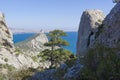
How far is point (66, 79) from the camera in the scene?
1919cm

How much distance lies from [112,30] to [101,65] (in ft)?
22.9

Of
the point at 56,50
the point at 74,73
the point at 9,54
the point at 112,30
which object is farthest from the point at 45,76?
the point at 9,54

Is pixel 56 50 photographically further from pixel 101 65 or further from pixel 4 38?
pixel 101 65

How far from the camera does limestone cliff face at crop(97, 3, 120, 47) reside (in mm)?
21141

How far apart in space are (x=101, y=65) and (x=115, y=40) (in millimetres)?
5396

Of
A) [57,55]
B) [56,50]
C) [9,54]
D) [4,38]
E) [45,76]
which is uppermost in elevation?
[45,76]

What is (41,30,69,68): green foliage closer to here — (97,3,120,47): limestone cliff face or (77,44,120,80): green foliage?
(97,3,120,47): limestone cliff face

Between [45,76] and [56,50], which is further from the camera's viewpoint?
[56,50]

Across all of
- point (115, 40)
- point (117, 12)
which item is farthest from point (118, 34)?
point (117, 12)

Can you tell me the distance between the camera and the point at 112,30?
73.5 feet

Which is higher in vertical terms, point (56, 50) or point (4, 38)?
point (4, 38)

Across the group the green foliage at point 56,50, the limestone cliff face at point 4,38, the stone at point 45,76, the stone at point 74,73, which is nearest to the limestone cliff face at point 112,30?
the stone at point 74,73

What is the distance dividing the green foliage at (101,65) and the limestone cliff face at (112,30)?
3.36 meters

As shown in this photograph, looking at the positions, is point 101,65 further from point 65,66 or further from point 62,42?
point 62,42
